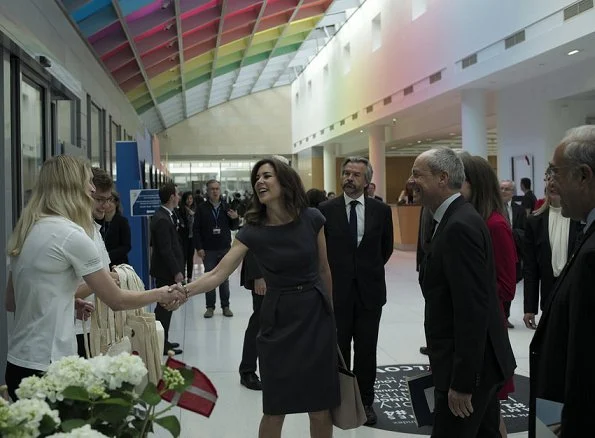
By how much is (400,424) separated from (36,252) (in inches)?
114

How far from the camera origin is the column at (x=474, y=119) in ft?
46.0

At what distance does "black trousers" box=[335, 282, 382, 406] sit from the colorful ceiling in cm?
648

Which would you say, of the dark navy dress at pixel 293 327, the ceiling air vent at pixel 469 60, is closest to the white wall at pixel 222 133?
the ceiling air vent at pixel 469 60

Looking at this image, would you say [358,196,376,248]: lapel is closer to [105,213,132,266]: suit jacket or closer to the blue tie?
the blue tie

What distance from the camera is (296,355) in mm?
3129

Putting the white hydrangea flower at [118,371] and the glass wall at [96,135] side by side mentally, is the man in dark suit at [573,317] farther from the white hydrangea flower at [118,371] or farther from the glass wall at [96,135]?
the glass wall at [96,135]

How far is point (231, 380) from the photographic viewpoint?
18.4 feet

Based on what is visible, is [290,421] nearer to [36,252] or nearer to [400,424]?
[400,424]

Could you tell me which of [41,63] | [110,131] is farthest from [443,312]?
[110,131]

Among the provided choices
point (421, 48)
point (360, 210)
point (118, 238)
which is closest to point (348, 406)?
point (360, 210)

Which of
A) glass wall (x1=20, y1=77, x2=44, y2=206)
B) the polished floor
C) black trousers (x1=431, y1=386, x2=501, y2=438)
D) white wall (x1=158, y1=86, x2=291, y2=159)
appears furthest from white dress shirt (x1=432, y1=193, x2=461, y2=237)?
white wall (x1=158, y1=86, x2=291, y2=159)

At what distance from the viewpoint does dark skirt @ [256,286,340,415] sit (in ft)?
10.2

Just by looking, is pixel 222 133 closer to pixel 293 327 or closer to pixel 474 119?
pixel 474 119

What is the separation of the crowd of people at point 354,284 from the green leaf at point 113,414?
3.70 ft
